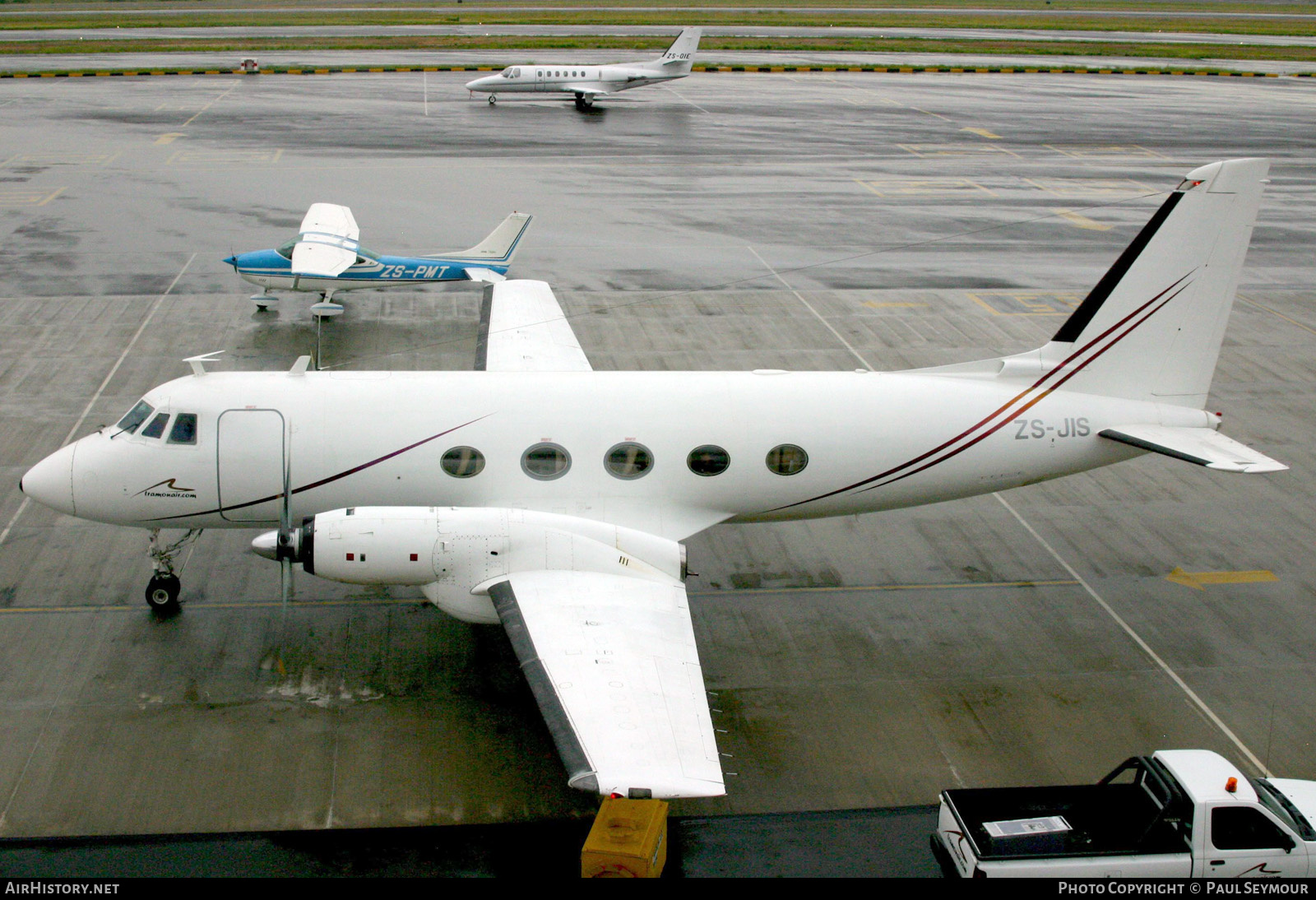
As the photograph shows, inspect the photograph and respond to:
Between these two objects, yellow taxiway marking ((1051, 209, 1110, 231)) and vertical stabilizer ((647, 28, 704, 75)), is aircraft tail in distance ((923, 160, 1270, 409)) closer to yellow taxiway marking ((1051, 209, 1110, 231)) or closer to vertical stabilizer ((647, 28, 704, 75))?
yellow taxiway marking ((1051, 209, 1110, 231))

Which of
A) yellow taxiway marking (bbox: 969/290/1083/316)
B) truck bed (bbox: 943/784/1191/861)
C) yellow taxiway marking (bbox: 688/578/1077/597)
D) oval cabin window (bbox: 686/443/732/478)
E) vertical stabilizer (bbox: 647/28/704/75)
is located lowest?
yellow taxiway marking (bbox: 688/578/1077/597)

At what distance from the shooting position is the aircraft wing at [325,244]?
2556cm

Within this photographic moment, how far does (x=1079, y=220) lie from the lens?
124ft

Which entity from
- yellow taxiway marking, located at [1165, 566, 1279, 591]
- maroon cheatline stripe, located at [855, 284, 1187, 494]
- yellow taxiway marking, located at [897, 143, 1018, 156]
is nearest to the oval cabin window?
maroon cheatline stripe, located at [855, 284, 1187, 494]

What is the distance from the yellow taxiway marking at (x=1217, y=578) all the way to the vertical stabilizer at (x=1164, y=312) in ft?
9.19

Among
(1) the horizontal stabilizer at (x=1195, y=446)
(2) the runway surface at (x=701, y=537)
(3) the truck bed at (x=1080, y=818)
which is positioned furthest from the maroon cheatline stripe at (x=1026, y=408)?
(3) the truck bed at (x=1080, y=818)

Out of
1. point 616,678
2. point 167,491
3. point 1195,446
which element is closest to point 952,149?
point 1195,446

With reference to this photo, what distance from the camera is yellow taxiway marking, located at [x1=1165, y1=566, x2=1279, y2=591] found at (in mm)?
16234

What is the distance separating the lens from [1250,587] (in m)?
16.1

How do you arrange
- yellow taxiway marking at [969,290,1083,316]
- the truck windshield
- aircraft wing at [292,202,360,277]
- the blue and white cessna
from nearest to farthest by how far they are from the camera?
the truck windshield < aircraft wing at [292,202,360,277] < the blue and white cessna < yellow taxiway marking at [969,290,1083,316]

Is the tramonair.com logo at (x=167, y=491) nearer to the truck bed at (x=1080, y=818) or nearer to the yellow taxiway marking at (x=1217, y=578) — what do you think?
the truck bed at (x=1080, y=818)

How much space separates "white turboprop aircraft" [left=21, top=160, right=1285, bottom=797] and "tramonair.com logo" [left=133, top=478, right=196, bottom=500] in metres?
0.02

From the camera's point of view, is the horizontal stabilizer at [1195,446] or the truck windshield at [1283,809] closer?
the truck windshield at [1283,809]

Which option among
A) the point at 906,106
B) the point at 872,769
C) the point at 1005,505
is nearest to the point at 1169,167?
the point at 906,106
